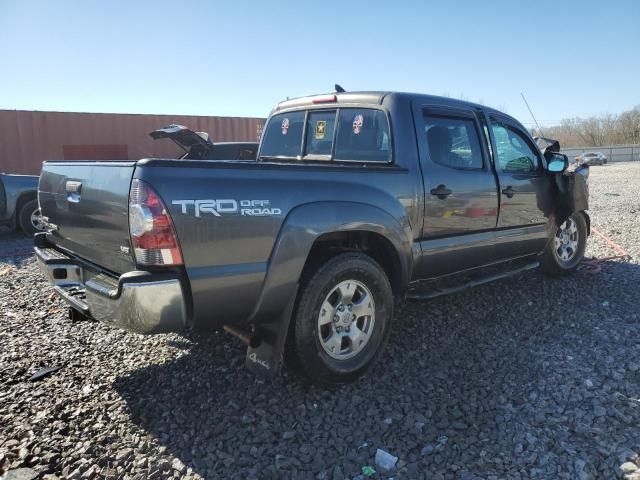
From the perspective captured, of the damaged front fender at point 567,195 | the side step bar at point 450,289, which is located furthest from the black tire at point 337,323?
the damaged front fender at point 567,195

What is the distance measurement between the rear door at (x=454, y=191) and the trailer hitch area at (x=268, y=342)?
4.20 feet

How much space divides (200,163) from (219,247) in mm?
440

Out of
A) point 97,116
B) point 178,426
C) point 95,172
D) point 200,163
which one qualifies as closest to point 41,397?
point 178,426

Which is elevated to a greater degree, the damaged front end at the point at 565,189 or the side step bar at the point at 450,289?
the damaged front end at the point at 565,189

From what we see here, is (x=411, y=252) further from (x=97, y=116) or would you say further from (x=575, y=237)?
(x=97, y=116)

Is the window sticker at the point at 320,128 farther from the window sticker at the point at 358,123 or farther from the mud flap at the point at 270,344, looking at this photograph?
the mud flap at the point at 270,344

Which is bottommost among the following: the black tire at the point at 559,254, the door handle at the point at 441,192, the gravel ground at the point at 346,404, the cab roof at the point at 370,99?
the gravel ground at the point at 346,404

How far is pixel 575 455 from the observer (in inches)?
95.7

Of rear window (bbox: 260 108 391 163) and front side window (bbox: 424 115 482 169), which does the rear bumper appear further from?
front side window (bbox: 424 115 482 169)

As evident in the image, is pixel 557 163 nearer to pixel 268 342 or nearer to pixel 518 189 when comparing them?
pixel 518 189

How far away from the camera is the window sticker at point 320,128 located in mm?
3994

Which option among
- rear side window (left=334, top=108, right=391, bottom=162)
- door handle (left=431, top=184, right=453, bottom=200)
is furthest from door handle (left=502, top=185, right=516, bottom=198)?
rear side window (left=334, top=108, right=391, bottom=162)

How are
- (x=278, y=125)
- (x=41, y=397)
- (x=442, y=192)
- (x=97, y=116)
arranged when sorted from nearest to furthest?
1. (x=41, y=397)
2. (x=442, y=192)
3. (x=278, y=125)
4. (x=97, y=116)

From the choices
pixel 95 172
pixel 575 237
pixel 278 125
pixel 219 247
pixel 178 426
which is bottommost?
pixel 178 426
